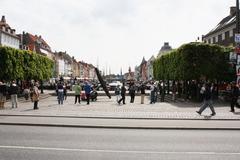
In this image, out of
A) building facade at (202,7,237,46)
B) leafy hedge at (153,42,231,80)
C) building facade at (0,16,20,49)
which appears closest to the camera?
leafy hedge at (153,42,231,80)

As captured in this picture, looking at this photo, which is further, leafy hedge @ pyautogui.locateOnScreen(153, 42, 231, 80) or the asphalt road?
leafy hedge @ pyautogui.locateOnScreen(153, 42, 231, 80)

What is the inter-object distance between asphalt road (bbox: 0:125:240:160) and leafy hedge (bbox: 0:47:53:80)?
23.2 m

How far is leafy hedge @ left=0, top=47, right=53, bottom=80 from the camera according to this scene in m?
38.3

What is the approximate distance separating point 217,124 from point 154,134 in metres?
4.17

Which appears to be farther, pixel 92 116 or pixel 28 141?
pixel 92 116

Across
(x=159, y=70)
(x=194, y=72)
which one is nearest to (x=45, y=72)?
(x=159, y=70)

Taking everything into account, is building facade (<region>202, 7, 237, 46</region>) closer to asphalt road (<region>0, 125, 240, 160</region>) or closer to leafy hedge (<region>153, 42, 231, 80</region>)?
leafy hedge (<region>153, 42, 231, 80</region>)

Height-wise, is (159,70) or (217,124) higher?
(159,70)

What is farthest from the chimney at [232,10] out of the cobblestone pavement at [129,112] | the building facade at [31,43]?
the building facade at [31,43]

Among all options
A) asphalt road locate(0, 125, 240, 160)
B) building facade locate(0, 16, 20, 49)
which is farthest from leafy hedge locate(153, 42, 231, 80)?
building facade locate(0, 16, 20, 49)

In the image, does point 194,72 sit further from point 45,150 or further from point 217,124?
point 45,150

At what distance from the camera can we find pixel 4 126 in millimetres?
16516

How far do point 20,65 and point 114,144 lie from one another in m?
31.7

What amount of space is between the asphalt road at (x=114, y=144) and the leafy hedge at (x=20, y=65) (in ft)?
76.2
